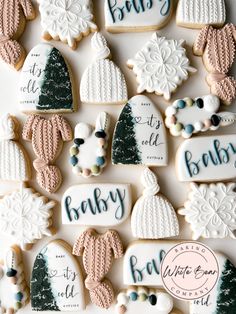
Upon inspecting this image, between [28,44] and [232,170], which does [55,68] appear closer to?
[28,44]

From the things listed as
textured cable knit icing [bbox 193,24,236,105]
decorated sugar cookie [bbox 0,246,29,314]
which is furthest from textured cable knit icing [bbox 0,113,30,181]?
textured cable knit icing [bbox 193,24,236,105]

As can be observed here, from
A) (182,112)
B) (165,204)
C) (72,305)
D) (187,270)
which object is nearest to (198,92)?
(182,112)

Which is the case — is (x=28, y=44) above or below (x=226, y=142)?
above

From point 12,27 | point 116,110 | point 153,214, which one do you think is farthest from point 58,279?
point 12,27

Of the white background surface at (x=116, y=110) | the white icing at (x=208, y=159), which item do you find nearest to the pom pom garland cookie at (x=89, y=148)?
the white background surface at (x=116, y=110)

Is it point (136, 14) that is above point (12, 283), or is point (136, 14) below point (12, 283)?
above

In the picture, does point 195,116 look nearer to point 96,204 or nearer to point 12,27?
point 96,204

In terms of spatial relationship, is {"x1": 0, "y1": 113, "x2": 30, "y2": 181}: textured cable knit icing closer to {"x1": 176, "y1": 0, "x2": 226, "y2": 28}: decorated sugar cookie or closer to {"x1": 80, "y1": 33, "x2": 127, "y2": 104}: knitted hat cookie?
{"x1": 80, "y1": 33, "x2": 127, "y2": 104}: knitted hat cookie

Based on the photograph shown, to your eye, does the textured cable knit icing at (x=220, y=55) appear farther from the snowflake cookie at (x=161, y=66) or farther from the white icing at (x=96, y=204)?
the white icing at (x=96, y=204)
